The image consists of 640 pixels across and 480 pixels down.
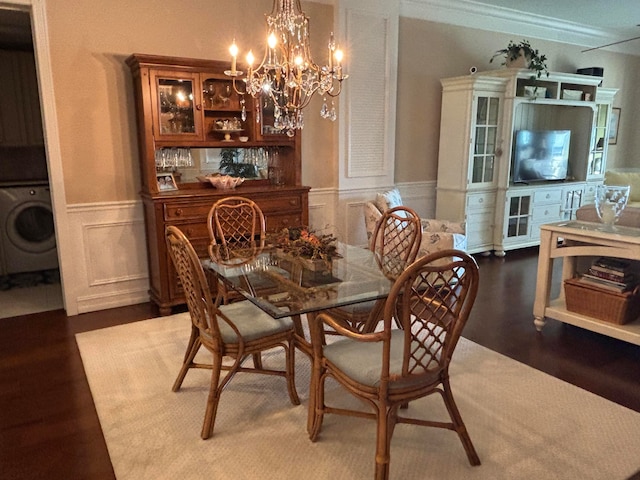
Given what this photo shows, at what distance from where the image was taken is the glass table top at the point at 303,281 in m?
2.12

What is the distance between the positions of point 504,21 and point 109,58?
4.57 meters

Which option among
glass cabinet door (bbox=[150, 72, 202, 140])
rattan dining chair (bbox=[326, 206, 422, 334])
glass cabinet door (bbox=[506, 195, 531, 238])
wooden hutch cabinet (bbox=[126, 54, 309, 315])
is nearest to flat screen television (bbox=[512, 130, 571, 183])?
glass cabinet door (bbox=[506, 195, 531, 238])

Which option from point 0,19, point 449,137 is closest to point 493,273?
point 449,137

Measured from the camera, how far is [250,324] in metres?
2.42

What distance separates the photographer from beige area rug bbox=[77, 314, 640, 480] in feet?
6.66

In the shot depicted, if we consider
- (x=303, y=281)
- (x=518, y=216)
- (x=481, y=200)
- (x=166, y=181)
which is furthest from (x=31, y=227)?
(x=518, y=216)

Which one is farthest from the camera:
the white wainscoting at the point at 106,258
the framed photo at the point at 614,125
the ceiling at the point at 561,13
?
the framed photo at the point at 614,125

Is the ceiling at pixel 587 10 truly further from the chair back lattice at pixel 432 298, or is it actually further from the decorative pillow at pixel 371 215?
the chair back lattice at pixel 432 298

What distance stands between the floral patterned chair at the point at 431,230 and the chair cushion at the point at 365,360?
7.00ft

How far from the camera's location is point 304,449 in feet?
7.09

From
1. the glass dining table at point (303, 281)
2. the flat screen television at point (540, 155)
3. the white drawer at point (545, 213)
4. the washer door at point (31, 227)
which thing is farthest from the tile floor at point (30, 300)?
the white drawer at point (545, 213)

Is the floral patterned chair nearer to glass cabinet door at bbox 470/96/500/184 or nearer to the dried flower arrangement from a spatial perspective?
glass cabinet door at bbox 470/96/500/184

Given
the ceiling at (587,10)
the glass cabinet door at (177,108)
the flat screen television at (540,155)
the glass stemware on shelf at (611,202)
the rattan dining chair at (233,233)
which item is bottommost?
the rattan dining chair at (233,233)

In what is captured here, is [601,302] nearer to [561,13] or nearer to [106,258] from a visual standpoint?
[106,258]
